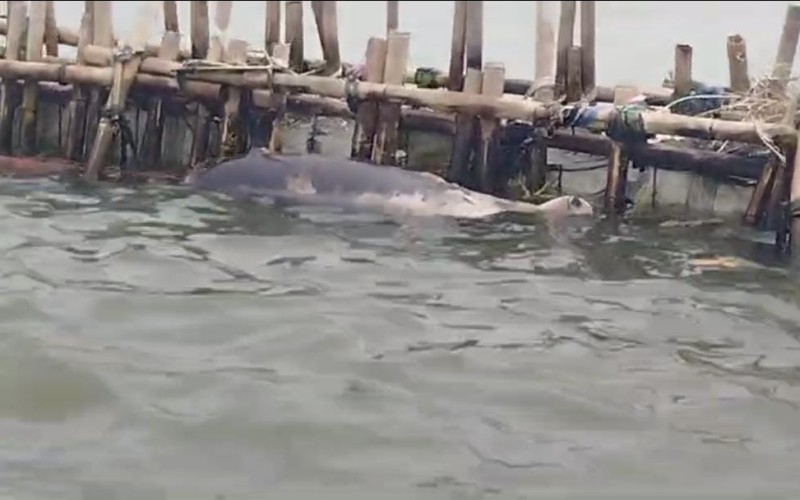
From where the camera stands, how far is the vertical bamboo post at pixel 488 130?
12289mm

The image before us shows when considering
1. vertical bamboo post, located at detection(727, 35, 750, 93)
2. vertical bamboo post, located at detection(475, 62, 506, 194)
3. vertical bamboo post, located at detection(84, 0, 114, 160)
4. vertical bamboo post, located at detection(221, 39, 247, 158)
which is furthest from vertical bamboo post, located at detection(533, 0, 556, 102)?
vertical bamboo post, located at detection(84, 0, 114, 160)

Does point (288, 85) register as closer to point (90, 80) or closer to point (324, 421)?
point (90, 80)

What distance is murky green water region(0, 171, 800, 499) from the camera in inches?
250

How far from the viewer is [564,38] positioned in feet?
41.8

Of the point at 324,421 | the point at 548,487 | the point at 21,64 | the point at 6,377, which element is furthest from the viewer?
the point at 21,64

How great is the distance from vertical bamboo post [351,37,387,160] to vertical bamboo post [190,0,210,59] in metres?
1.91

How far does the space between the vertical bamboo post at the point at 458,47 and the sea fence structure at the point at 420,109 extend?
0.7 inches

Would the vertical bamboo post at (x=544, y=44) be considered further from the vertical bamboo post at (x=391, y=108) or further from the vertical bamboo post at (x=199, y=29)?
the vertical bamboo post at (x=199, y=29)

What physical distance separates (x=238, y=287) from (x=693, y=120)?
13.9ft

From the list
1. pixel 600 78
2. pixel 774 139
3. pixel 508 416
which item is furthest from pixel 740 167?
pixel 600 78

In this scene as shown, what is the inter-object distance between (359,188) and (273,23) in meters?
2.76

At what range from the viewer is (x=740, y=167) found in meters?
12.1

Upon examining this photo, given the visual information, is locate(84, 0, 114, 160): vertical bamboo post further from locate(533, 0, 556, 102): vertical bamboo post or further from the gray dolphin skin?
locate(533, 0, 556, 102): vertical bamboo post

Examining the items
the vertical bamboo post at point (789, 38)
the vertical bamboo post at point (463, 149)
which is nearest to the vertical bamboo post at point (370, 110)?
the vertical bamboo post at point (463, 149)
